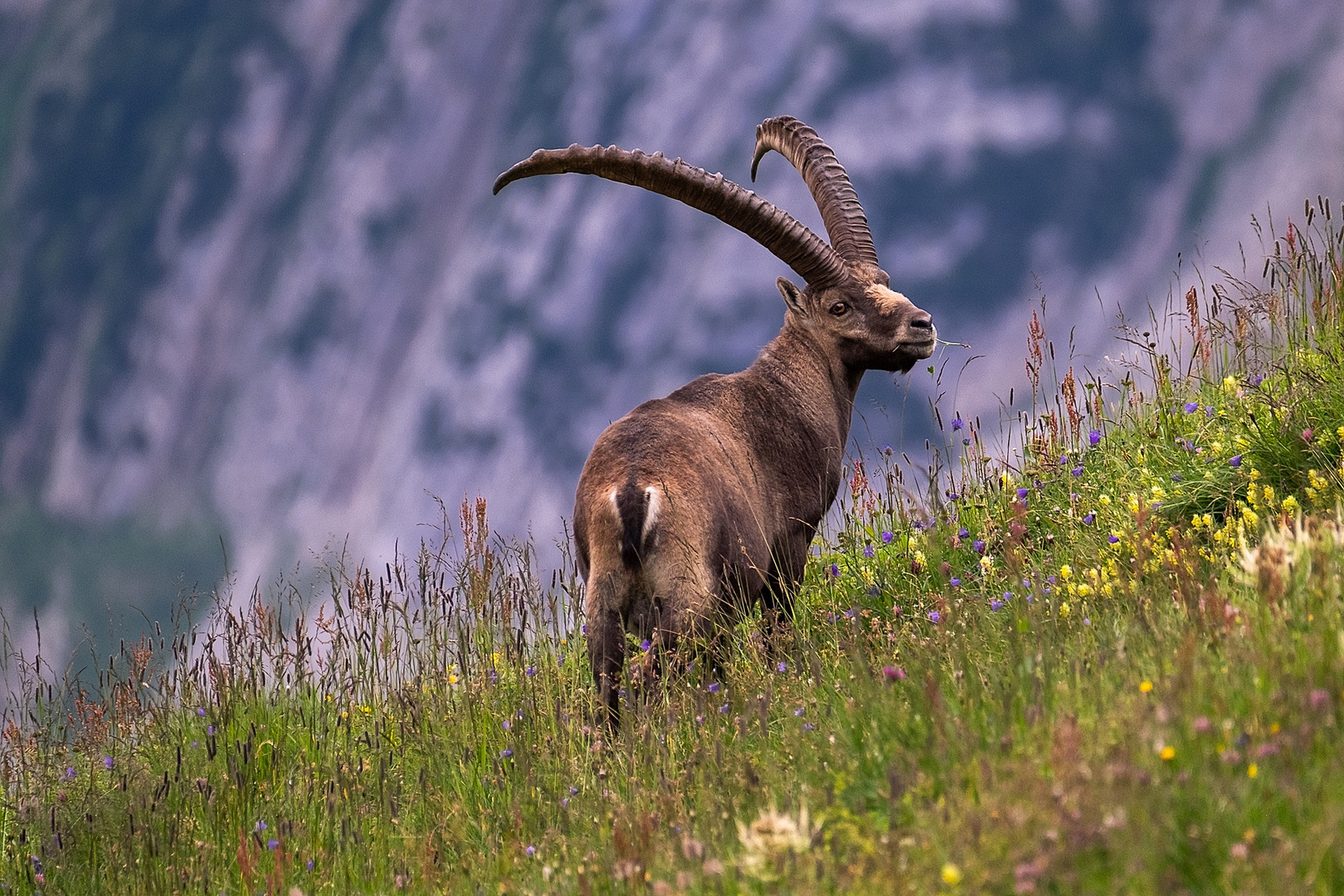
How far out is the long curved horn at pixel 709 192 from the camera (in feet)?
22.5

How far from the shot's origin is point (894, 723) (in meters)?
3.46

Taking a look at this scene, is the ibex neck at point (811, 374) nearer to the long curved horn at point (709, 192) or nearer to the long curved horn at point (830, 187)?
the long curved horn at point (709, 192)

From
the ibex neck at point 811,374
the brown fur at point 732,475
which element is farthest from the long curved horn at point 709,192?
the ibex neck at point 811,374

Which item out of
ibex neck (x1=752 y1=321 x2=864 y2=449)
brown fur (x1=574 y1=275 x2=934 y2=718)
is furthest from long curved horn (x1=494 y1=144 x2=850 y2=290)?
ibex neck (x1=752 y1=321 x2=864 y2=449)

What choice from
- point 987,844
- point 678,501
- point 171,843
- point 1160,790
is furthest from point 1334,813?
point 171,843

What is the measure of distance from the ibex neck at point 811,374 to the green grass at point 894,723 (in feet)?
2.11

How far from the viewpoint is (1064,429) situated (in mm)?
7910

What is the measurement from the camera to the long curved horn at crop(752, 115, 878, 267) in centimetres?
835

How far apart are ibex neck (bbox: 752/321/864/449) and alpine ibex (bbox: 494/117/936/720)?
1 cm

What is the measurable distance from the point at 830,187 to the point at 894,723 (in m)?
5.89

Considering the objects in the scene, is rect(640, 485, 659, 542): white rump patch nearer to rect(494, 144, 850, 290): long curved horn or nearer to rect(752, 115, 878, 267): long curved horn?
rect(494, 144, 850, 290): long curved horn

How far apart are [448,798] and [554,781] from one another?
62 centimetres

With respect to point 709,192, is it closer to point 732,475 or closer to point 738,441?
point 738,441

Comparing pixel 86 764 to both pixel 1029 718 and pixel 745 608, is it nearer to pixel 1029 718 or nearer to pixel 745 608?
pixel 745 608
